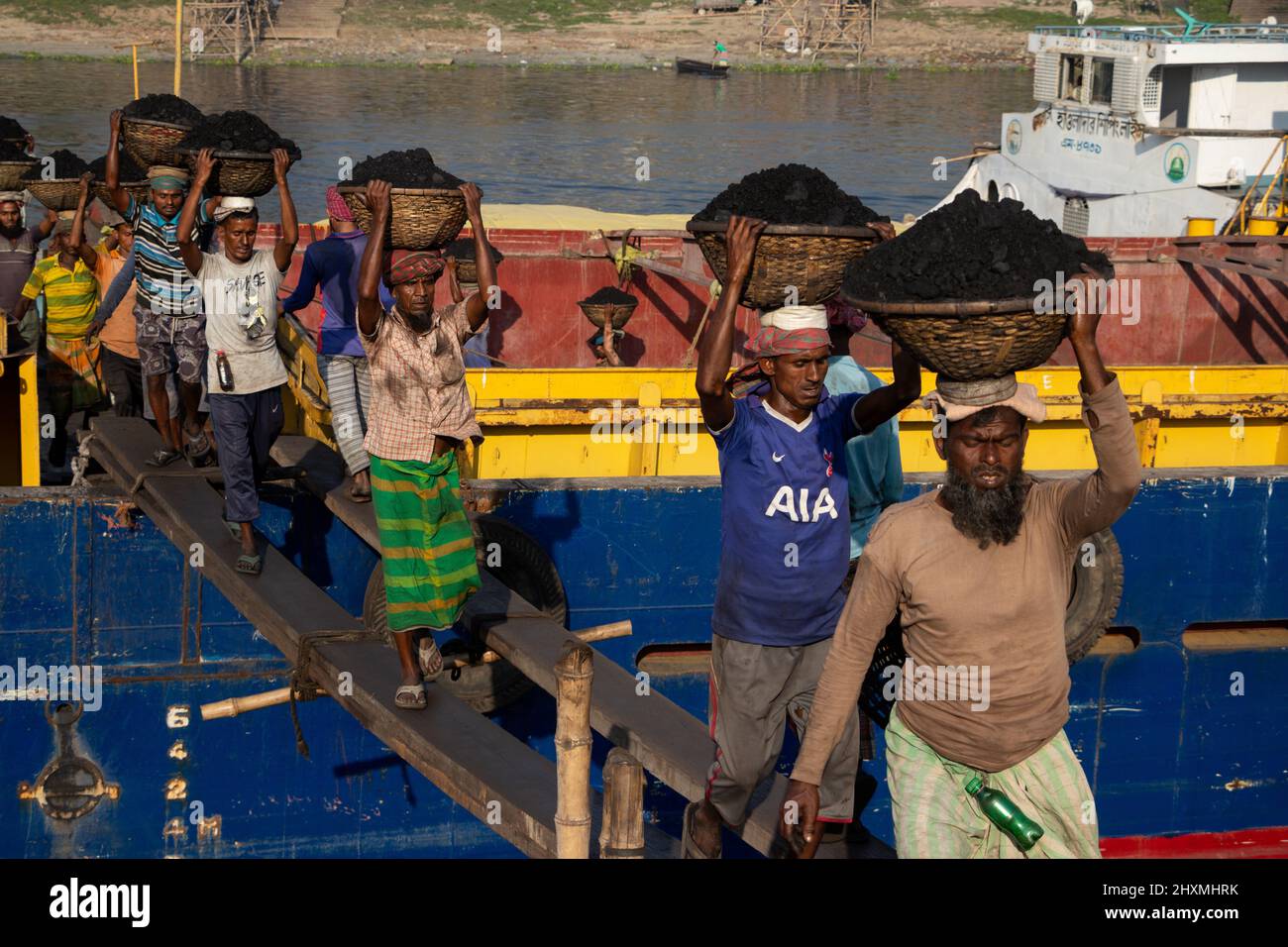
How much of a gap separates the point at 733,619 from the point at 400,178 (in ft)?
7.38

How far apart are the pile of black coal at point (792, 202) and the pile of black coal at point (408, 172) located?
131 cm

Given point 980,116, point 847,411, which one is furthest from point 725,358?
point 980,116

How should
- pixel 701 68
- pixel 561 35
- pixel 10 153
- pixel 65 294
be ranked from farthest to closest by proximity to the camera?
pixel 561 35, pixel 701 68, pixel 10 153, pixel 65 294

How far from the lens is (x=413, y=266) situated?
593 centimetres

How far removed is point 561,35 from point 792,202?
60.2 m

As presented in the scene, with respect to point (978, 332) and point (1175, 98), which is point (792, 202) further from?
point (1175, 98)

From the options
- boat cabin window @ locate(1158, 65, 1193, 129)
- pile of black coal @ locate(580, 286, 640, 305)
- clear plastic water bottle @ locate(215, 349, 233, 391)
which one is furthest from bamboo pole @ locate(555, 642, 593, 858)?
boat cabin window @ locate(1158, 65, 1193, 129)

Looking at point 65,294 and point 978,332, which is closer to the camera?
point 978,332

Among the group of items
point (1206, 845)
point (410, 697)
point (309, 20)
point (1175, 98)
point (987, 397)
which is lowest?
point (1206, 845)

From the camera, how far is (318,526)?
862cm

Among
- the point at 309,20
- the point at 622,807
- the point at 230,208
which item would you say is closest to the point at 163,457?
the point at 230,208

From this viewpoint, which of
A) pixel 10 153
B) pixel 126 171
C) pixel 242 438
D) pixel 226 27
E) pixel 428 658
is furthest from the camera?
pixel 226 27

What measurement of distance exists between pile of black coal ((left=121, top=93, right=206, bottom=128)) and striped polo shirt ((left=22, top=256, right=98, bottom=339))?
319cm

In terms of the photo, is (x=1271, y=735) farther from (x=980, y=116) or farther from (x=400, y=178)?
(x=980, y=116)
